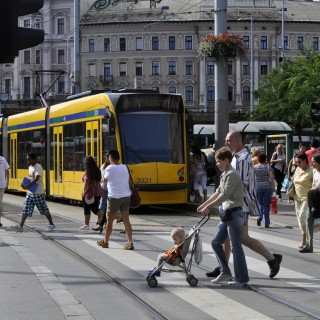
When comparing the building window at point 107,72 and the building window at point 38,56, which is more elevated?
the building window at point 38,56

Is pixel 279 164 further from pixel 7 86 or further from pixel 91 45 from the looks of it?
pixel 7 86

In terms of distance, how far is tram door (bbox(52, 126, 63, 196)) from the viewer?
2656 centimetres

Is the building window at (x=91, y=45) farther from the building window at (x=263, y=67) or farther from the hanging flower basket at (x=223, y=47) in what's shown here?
the hanging flower basket at (x=223, y=47)

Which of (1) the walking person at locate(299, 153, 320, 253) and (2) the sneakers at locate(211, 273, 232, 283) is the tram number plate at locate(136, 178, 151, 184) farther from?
(2) the sneakers at locate(211, 273, 232, 283)

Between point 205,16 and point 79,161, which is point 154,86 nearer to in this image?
point 205,16

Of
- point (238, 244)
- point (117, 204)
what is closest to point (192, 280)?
point (238, 244)

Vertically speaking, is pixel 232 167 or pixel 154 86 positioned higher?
pixel 154 86

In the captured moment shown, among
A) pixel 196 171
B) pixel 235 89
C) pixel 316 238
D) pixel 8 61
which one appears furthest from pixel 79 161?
pixel 235 89

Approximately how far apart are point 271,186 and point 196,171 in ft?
21.9

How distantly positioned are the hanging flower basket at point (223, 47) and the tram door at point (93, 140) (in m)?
3.26

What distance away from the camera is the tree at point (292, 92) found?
58.1 m

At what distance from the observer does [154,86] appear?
10275cm

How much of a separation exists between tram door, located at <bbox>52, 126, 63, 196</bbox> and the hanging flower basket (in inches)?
221

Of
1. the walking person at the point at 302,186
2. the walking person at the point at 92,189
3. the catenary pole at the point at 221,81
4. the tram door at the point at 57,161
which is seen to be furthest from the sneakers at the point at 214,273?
the tram door at the point at 57,161
